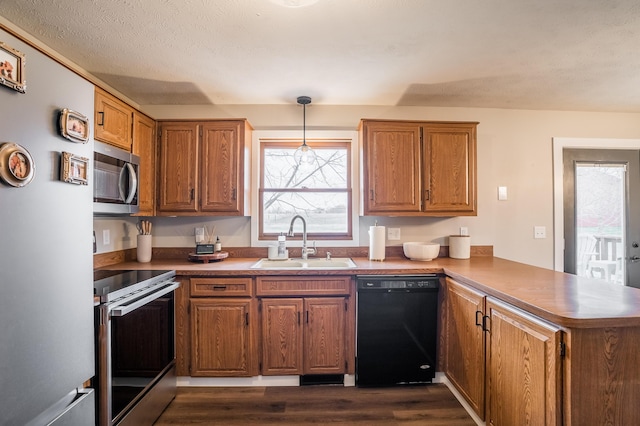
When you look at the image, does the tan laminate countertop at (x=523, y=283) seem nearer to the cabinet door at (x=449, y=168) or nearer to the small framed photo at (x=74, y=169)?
the cabinet door at (x=449, y=168)

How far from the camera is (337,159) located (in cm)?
305

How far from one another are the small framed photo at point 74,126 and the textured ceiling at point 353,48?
78 cm

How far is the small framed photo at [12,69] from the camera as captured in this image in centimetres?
91

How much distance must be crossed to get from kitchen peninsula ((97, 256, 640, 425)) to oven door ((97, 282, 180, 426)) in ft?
0.74

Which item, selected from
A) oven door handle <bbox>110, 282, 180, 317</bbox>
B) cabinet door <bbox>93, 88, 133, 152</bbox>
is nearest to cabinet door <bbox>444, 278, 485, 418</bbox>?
oven door handle <bbox>110, 282, 180, 317</bbox>

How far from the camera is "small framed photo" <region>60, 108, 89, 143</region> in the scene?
1.13 metres

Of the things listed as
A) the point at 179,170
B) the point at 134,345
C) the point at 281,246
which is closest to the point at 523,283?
the point at 281,246

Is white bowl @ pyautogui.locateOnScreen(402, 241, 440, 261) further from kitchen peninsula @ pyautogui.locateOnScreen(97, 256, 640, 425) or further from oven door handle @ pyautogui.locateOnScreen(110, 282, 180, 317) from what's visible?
oven door handle @ pyautogui.locateOnScreen(110, 282, 180, 317)

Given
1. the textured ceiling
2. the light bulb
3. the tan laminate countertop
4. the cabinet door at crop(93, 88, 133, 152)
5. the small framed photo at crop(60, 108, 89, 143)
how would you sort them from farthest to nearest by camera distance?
1. the light bulb
2. the cabinet door at crop(93, 88, 133, 152)
3. the textured ceiling
4. the tan laminate countertop
5. the small framed photo at crop(60, 108, 89, 143)

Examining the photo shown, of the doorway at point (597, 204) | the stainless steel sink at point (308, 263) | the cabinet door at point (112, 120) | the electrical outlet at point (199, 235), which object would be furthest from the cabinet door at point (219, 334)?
the doorway at point (597, 204)

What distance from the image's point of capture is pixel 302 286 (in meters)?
2.35

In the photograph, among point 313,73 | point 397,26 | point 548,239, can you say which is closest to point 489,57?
point 397,26

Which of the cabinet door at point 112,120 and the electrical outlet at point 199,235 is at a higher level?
the cabinet door at point 112,120

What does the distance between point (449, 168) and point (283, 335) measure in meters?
1.93
